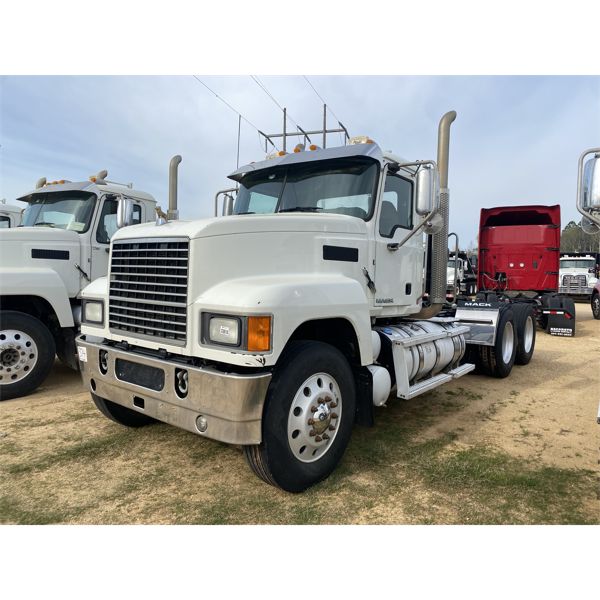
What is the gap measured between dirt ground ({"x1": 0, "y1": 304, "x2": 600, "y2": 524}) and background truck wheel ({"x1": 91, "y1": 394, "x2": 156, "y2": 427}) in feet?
0.34

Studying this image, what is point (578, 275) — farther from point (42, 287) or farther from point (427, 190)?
point (42, 287)

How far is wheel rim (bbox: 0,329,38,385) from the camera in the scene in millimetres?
5594

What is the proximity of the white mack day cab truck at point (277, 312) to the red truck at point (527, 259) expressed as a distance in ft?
27.1

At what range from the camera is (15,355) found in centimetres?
566

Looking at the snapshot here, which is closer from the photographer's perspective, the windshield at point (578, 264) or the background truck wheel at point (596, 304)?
the background truck wheel at point (596, 304)

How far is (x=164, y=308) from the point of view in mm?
3334

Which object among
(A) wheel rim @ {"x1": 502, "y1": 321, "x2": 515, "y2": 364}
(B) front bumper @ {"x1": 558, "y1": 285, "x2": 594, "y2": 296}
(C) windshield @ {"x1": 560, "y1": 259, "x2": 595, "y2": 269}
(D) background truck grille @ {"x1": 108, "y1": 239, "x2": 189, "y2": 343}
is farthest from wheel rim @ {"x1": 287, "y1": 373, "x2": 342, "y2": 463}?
(C) windshield @ {"x1": 560, "y1": 259, "x2": 595, "y2": 269}

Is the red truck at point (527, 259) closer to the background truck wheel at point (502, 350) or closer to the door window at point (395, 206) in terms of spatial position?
the background truck wheel at point (502, 350)

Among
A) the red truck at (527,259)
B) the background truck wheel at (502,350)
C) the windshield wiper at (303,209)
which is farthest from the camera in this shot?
the red truck at (527,259)

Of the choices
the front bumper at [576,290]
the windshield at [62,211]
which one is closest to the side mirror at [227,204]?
the windshield at [62,211]

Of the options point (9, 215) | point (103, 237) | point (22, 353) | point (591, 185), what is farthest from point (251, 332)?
point (9, 215)

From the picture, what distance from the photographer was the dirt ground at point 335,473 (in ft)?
10.2

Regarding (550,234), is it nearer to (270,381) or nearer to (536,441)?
(536,441)

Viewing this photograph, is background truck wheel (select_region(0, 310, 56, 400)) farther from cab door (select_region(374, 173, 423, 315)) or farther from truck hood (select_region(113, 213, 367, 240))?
cab door (select_region(374, 173, 423, 315))
